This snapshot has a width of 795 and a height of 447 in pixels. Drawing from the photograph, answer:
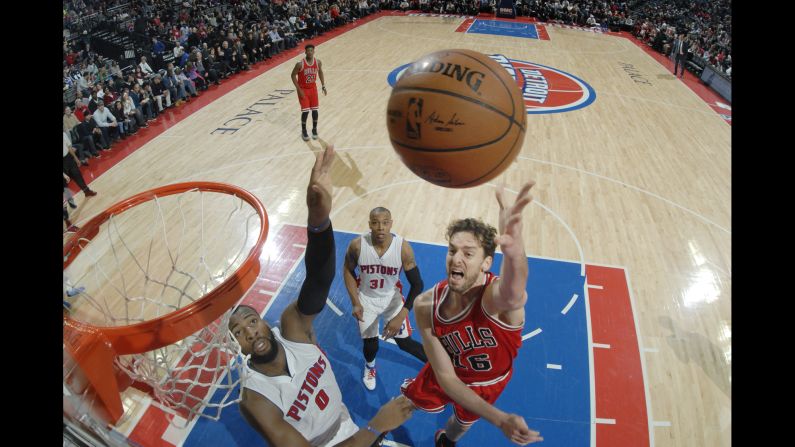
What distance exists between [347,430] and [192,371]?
2.00 metres

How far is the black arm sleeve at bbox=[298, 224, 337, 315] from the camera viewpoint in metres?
2.32

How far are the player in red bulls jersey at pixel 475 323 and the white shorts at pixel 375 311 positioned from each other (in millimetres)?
922

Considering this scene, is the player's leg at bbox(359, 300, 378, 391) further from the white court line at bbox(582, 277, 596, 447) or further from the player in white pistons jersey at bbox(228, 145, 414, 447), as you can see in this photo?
the white court line at bbox(582, 277, 596, 447)

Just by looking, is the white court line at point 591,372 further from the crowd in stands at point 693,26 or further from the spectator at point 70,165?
the crowd in stands at point 693,26

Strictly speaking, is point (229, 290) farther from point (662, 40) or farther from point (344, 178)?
point (662, 40)

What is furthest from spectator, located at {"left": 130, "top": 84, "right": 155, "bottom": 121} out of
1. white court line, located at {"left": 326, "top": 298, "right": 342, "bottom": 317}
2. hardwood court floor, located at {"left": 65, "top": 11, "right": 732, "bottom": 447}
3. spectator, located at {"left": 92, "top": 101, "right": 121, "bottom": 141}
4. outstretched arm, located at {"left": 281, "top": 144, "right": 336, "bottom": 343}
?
outstretched arm, located at {"left": 281, "top": 144, "right": 336, "bottom": 343}

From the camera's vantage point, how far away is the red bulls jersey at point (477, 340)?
2.59 meters

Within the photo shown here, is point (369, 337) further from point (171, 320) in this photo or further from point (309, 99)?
point (309, 99)

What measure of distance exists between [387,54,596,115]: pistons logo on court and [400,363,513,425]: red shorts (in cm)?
824

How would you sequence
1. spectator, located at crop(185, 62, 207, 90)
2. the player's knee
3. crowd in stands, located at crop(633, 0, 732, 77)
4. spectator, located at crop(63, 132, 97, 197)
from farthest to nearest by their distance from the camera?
crowd in stands, located at crop(633, 0, 732, 77) → spectator, located at crop(185, 62, 207, 90) → spectator, located at crop(63, 132, 97, 197) → the player's knee

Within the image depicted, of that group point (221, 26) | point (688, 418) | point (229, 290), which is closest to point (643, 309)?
point (688, 418)

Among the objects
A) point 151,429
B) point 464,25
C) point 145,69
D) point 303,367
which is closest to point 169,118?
point 145,69

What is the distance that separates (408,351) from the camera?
13.4 feet

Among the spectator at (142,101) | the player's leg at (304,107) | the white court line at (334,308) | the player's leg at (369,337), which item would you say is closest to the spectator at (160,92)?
the spectator at (142,101)
